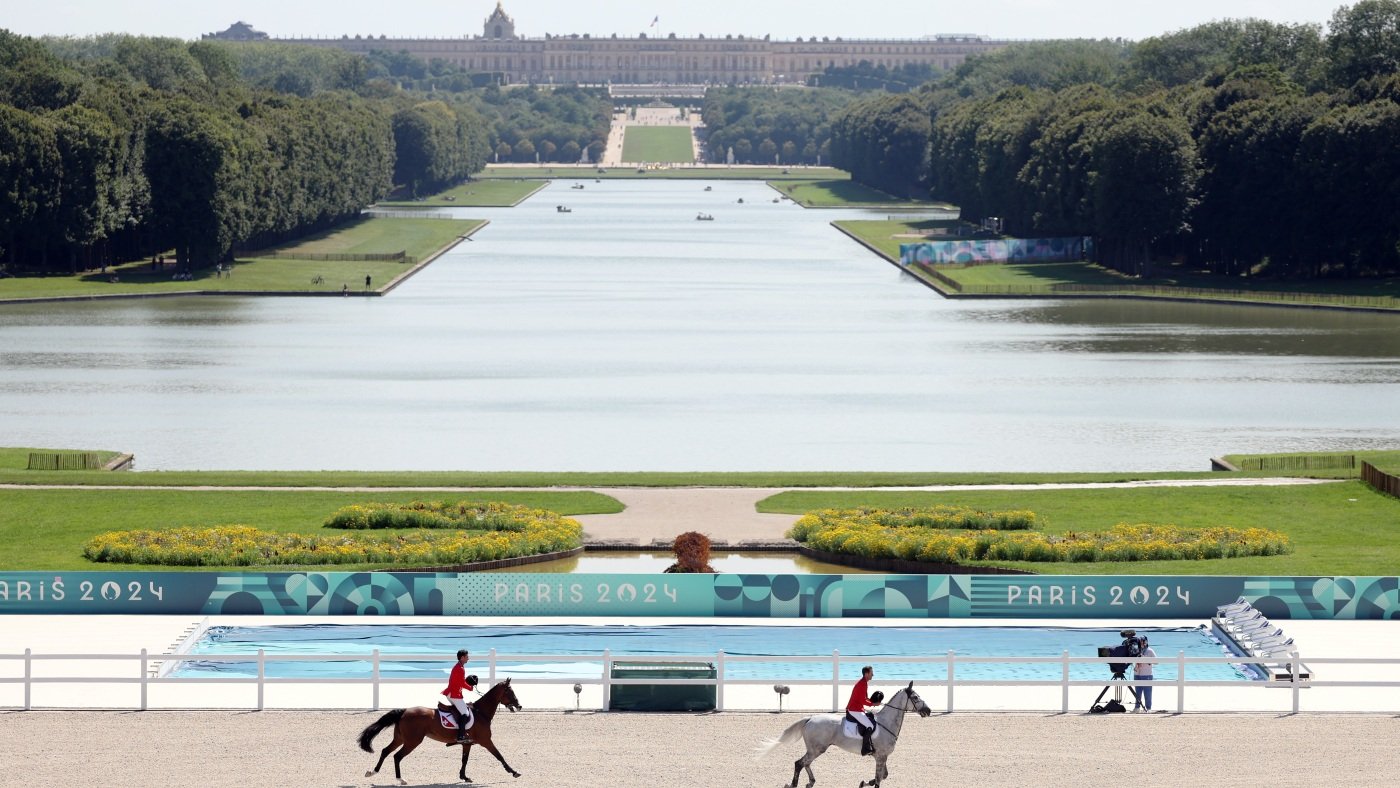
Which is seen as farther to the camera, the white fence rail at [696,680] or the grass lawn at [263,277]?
the grass lawn at [263,277]

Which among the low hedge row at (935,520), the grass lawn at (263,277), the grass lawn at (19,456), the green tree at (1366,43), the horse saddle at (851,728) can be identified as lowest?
the grass lawn at (263,277)

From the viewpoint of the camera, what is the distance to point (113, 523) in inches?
1876

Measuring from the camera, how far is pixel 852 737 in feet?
85.5

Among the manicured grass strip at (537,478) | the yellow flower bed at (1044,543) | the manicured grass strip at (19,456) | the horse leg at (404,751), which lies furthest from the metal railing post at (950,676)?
the manicured grass strip at (19,456)

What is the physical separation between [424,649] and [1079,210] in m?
102

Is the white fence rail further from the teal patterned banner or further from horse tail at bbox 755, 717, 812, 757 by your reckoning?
the teal patterned banner

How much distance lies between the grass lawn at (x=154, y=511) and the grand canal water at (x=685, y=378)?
26.0ft

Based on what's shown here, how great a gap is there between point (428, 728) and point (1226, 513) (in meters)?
28.3

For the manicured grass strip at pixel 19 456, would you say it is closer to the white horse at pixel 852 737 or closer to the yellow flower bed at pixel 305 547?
the yellow flower bed at pixel 305 547

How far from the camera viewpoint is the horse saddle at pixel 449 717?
86.3 ft

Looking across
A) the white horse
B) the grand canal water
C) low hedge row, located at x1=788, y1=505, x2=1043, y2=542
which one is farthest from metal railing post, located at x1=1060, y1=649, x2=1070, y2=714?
the grand canal water

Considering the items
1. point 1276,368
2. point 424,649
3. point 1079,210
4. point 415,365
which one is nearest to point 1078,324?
point 1276,368

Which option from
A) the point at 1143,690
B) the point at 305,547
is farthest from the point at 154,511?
the point at 1143,690

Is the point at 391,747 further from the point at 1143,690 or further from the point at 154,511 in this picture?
the point at 154,511
